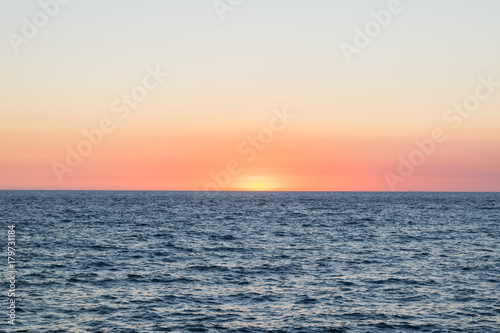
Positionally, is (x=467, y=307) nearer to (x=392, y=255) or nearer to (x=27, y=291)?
(x=392, y=255)

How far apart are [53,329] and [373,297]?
756 inches

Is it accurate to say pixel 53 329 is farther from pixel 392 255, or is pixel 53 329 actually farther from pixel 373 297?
pixel 392 255

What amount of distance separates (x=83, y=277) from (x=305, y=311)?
17.3 meters

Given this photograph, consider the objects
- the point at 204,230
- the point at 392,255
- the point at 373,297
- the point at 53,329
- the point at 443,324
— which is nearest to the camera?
the point at 53,329

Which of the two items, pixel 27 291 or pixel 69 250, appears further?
pixel 69 250

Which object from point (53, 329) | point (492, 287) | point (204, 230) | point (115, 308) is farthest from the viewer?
point (204, 230)

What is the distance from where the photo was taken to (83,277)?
37.5 meters

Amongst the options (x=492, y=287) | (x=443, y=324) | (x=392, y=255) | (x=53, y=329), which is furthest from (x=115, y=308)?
(x=392, y=255)

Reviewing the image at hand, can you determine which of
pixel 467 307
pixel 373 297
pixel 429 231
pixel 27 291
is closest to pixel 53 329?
pixel 27 291

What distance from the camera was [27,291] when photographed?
3300cm

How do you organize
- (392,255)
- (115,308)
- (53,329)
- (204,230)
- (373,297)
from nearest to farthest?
(53,329)
(115,308)
(373,297)
(392,255)
(204,230)

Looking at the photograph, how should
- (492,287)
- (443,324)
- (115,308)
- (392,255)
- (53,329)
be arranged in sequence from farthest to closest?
(392,255) < (492,287) < (115,308) < (443,324) < (53,329)

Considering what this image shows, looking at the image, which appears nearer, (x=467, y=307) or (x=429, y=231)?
(x=467, y=307)

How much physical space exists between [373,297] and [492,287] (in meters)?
9.58
